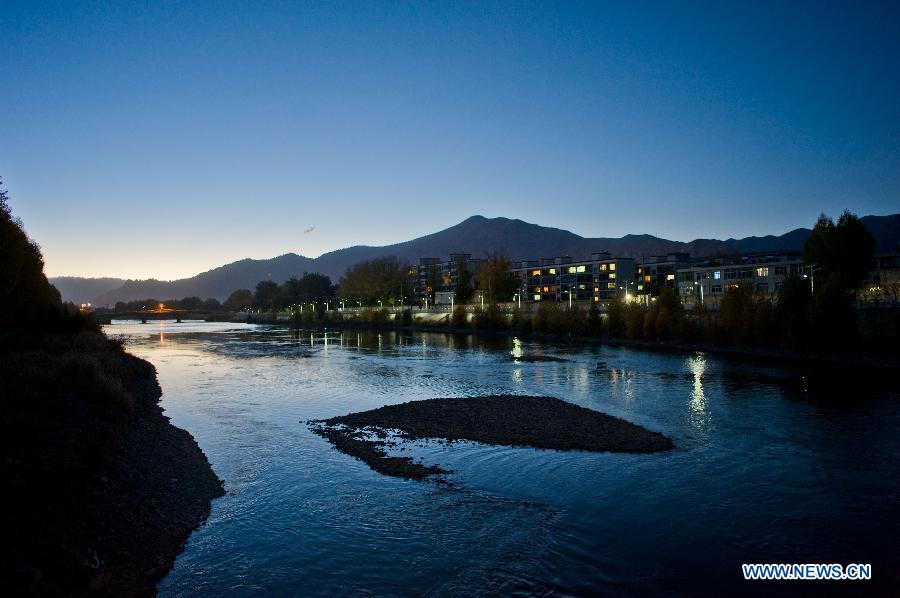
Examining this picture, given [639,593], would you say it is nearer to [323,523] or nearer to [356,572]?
[356,572]

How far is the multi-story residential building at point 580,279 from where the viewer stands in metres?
173

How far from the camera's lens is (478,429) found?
2478cm

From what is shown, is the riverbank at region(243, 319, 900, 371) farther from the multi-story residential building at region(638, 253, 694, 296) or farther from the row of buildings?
the multi-story residential building at region(638, 253, 694, 296)

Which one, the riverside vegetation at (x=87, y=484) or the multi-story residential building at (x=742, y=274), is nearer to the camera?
the riverside vegetation at (x=87, y=484)

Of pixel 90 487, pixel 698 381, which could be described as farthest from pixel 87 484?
pixel 698 381

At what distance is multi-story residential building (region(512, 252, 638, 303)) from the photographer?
173 metres

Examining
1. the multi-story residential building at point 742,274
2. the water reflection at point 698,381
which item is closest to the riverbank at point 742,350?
the water reflection at point 698,381

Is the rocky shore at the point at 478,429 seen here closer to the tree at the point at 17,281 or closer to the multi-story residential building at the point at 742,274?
the tree at the point at 17,281

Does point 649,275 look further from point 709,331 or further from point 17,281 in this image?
point 17,281

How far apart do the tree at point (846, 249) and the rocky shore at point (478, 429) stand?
88.3 meters

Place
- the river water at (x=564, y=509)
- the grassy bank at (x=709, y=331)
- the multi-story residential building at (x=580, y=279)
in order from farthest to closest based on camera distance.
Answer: the multi-story residential building at (x=580, y=279)
the grassy bank at (x=709, y=331)
the river water at (x=564, y=509)

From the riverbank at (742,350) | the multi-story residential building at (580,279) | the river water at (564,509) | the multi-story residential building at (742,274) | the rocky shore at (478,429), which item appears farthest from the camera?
the multi-story residential building at (580,279)

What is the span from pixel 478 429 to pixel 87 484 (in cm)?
1499

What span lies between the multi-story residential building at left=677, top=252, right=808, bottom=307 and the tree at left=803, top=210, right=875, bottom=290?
8.97m
